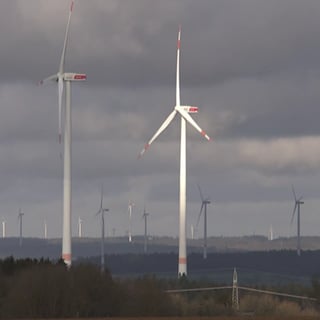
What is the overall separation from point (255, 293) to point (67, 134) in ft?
65.3

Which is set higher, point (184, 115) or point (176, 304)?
point (184, 115)

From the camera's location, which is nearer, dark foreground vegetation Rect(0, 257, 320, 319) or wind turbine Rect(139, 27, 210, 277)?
dark foreground vegetation Rect(0, 257, 320, 319)

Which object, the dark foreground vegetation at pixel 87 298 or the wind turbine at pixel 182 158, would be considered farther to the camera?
the wind turbine at pixel 182 158

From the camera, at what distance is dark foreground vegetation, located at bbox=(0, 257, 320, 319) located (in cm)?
9312

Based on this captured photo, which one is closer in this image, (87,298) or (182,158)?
(87,298)

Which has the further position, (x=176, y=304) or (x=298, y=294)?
(x=298, y=294)

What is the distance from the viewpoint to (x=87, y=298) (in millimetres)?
95875

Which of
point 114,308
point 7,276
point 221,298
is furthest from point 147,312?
point 221,298

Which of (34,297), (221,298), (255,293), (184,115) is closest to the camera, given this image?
(34,297)

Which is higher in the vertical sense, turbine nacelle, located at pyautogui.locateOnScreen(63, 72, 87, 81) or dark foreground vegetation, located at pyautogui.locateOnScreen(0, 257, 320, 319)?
turbine nacelle, located at pyautogui.locateOnScreen(63, 72, 87, 81)

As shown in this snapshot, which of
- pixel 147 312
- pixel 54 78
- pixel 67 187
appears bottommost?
pixel 147 312

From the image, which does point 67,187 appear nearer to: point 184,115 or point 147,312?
point 184,115

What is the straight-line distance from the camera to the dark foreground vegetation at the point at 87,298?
306 ft

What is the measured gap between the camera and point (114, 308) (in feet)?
316
